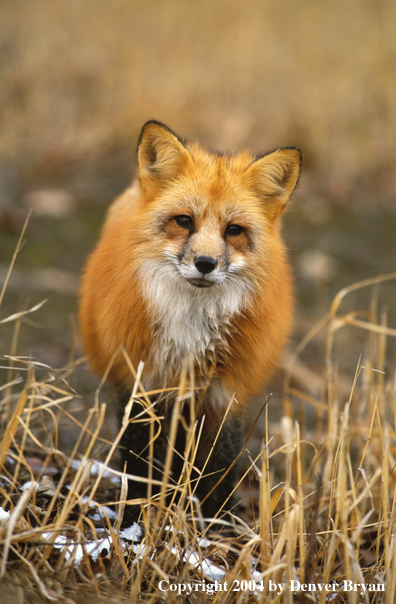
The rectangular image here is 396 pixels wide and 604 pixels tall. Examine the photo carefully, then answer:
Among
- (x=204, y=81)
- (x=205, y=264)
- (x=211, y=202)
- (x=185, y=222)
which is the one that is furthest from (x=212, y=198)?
(x=204, y=81)

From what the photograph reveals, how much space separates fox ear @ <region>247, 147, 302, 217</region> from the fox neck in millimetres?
635

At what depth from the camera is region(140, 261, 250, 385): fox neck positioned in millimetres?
3109

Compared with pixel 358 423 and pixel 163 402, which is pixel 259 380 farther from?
pixel 358 423

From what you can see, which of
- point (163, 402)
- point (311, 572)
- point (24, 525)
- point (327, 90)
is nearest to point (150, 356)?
point (163, 402)

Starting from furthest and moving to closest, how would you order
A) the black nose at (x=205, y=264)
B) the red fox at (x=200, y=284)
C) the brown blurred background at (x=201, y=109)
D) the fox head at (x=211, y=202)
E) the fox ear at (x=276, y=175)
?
the brown blurred background at (x=201, y=109) < the fox ear at (x=276, y=175) < the red fox at (x=200, y=284) < the fox head at (x=211, y=202) < the black nose at (x=205, y=264)

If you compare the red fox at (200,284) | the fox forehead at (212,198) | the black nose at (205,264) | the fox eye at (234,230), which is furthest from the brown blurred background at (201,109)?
the black nose at (205,264)

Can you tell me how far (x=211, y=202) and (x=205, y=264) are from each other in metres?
0.43

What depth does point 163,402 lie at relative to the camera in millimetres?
3332

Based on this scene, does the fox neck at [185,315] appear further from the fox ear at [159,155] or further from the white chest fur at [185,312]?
the fox ear at [159,155]

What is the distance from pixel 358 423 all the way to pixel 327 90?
25.9 ft

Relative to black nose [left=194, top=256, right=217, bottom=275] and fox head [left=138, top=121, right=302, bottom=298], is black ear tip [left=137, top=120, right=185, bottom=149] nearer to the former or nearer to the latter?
fox head [left=138, top=121, right=302, bottom=298]

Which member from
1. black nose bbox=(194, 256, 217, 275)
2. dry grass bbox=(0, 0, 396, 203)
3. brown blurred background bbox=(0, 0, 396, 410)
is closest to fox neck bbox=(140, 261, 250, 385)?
black nose bbox=(194, 256, 217, 275)

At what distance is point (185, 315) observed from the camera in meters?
3.13

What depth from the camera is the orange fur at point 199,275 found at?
3.10m
